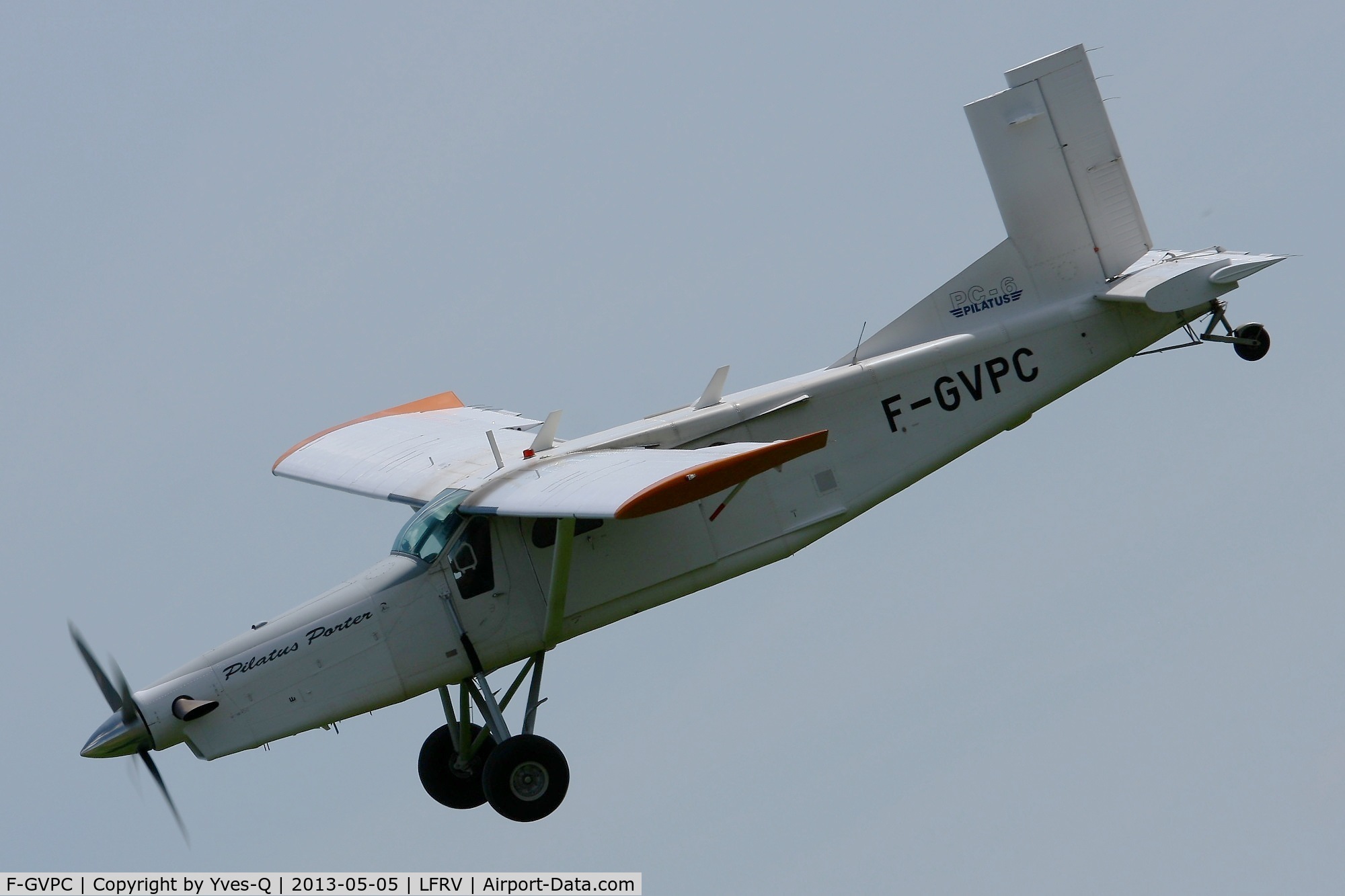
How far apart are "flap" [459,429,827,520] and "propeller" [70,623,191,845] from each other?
11.4 ft

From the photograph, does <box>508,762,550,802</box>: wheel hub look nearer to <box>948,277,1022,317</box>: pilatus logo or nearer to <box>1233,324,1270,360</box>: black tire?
<box>948,277,1022,317</box>: pilatus logo

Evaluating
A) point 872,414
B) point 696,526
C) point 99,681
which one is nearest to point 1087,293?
point 872,414

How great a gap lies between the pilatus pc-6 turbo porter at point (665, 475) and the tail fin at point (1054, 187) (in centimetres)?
2

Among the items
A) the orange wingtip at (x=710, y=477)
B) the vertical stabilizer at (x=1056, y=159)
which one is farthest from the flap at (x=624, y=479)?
the vertical stabilizer at (x=1056, y=159)

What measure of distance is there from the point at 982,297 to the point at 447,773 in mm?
7351

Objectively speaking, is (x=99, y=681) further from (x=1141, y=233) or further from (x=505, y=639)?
(x=1141, y=233)

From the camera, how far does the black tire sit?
18.7 metres

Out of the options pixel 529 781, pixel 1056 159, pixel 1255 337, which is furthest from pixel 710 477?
pixel 1255 337

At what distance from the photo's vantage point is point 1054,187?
61.7ft

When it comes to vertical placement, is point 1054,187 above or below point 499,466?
above

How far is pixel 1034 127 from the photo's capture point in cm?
1880

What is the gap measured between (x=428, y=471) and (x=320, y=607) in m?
2.04

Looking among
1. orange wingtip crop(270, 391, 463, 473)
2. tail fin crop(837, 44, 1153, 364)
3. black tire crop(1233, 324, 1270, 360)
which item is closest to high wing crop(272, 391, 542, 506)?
orange wingtip crop(270, 391, 463, 473)

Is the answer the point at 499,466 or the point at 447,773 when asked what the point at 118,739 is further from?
the point at 499,466
